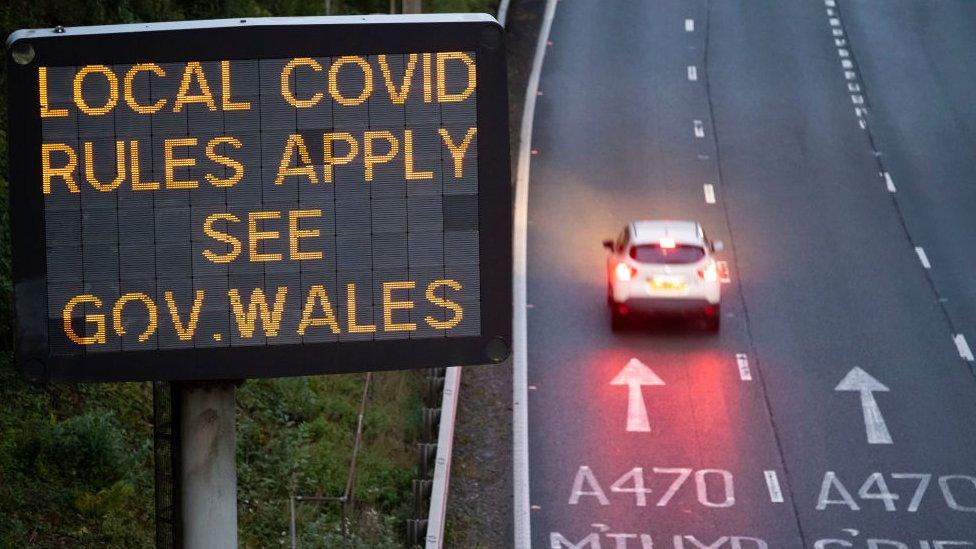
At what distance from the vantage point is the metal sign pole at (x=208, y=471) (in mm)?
10891

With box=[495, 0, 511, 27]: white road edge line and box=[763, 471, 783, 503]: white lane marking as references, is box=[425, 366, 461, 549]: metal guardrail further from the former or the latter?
box=[495, 0, 511, 27]: white road edge line

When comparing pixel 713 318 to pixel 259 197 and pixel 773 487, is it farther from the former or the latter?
pixel 259 197

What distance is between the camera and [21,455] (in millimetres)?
17250

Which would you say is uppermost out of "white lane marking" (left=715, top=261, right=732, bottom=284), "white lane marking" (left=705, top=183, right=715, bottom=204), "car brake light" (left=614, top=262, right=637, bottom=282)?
"white lane marking" (left=705, top=183, right=715, bottom=204)

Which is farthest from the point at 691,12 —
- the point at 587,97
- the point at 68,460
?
the point at 68,460

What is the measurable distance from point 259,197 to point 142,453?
930 centimetres

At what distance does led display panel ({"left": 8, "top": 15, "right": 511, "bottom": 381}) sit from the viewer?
970cm

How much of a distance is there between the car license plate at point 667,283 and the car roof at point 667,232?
0.66m

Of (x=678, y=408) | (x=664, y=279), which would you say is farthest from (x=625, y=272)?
(x=678, y=408)

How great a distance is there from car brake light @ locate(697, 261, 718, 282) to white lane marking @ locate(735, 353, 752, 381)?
1.31 m

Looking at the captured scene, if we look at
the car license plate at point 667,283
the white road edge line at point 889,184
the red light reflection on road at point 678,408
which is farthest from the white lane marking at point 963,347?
the white road edge line at point 889,184

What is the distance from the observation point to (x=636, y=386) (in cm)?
2592

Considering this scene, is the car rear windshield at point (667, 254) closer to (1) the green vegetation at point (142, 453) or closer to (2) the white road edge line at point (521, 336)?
(2) the white road edge line at point (521, 336)

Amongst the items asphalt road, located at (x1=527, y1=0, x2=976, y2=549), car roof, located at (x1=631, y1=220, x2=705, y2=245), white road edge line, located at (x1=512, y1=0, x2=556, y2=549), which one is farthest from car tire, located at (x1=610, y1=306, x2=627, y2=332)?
white road edge line, located at (x1=512, y1=0, x2=556, y2=549)
